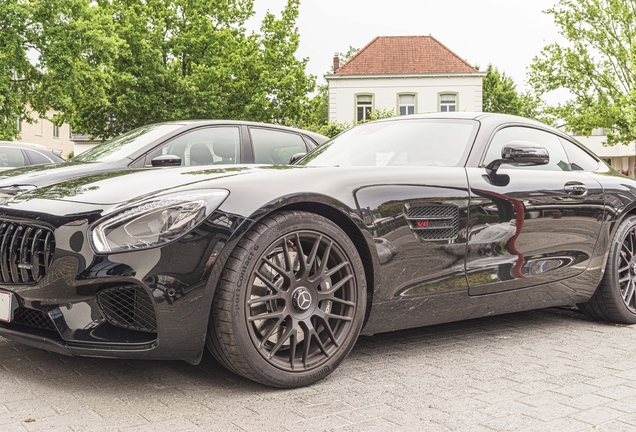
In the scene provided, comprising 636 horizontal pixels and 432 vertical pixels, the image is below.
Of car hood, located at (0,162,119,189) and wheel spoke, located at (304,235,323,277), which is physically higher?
car hood, located at (0,162,119,189)

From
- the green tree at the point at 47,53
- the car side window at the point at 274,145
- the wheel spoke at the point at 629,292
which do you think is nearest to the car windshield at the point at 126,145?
the car side window at the point at 274,145

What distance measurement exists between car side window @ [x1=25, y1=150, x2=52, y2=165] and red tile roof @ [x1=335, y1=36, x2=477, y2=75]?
100 feet

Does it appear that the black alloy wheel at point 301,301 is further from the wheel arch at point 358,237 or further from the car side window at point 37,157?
the car side window at point 37,157

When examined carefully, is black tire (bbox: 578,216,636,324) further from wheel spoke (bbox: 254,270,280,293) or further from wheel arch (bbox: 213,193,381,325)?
wheel spoke (bbox: 254,270,280,293)

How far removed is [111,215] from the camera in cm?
287

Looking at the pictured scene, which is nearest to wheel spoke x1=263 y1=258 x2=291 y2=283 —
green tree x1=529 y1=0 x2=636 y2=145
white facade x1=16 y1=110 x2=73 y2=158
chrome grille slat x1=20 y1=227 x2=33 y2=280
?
chrome grille slat x1=20 y1=227 x2=33 y2=280

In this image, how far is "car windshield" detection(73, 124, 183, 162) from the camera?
22.5 feet

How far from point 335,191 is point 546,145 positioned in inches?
85.6

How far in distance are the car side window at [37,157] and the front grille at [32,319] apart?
24.3ft

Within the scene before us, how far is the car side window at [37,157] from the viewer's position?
387 inches

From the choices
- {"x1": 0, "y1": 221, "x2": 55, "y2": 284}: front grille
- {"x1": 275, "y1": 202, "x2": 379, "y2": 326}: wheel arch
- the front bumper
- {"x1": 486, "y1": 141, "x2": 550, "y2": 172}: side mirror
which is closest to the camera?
the front bumper

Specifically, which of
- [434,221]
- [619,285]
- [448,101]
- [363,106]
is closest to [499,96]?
[448,101]

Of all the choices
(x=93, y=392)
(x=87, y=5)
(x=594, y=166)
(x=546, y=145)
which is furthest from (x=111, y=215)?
(x=87, y=5)

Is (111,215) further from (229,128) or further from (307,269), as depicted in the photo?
(229,128)
